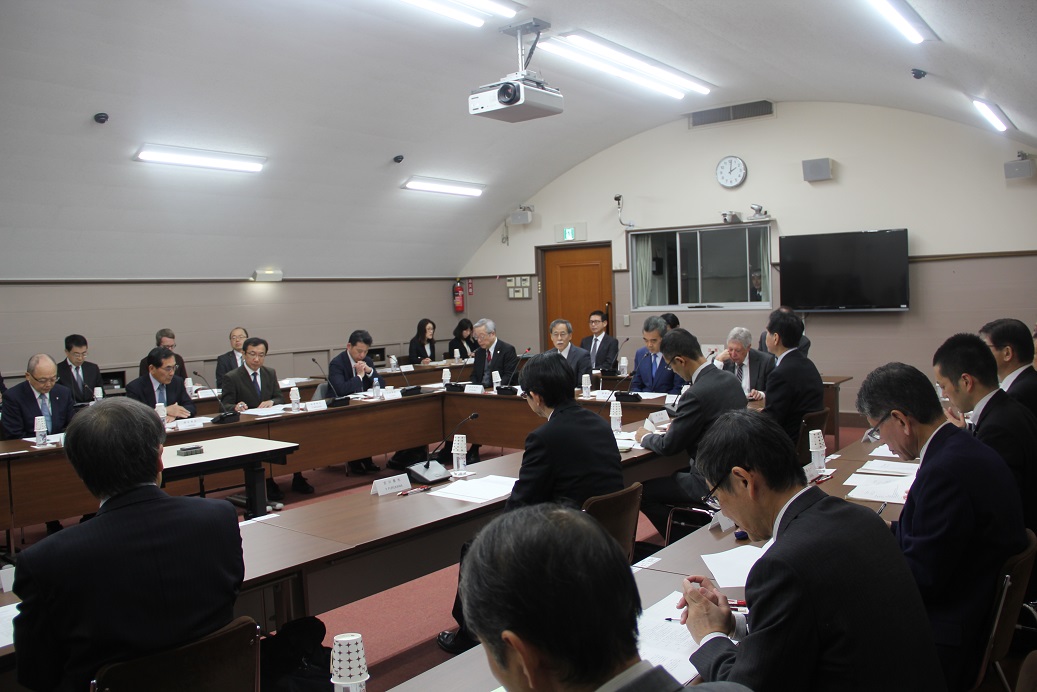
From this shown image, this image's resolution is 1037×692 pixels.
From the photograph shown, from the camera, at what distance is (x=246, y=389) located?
676 cm

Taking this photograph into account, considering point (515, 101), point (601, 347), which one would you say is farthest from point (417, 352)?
point (515, 101)

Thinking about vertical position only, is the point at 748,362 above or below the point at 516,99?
below

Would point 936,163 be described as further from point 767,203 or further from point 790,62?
point 790,62

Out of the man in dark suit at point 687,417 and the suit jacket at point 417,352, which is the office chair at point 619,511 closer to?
the man in dark suit at point 687,417

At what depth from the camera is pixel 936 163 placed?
26.4 ft

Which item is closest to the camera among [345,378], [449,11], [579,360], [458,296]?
[449,11]

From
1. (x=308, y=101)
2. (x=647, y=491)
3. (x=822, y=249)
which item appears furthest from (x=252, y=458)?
(x=822, y=249)

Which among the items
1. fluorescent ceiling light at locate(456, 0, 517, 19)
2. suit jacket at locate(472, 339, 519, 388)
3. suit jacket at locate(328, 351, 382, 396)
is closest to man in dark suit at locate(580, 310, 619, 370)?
suit jacket at locate(472, 339, 519, 388)

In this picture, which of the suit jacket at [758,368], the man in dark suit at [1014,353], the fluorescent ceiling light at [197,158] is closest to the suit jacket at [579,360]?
the suit jacket at [758,368]

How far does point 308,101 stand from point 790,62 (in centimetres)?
424

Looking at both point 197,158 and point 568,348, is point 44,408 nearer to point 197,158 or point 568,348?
point 197,158

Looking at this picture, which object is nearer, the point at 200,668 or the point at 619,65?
the point at 200,668

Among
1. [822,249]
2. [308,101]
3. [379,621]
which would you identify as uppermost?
[308,101]

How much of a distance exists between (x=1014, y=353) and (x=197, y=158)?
21.4 ft
